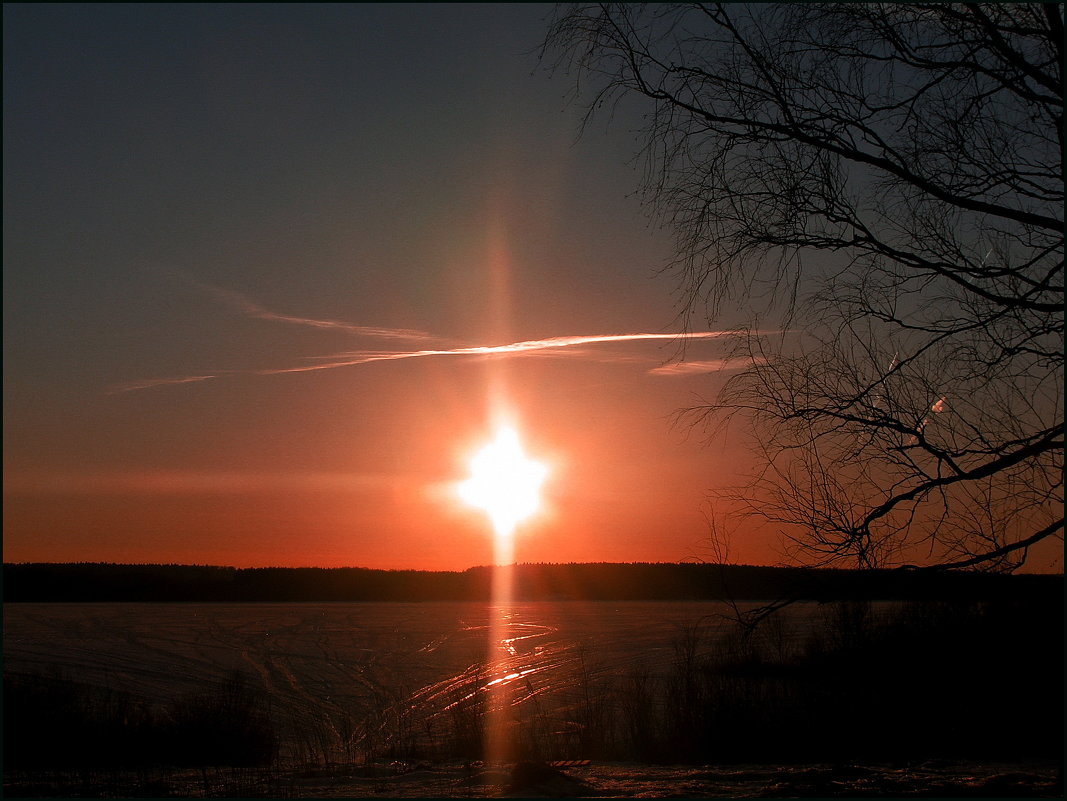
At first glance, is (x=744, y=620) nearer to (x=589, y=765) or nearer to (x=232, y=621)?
(x=589, y=765)

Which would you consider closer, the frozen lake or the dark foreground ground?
the dark foreground ground

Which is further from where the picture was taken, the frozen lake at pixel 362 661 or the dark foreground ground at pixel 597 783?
the frozen lake at pixel 362 661

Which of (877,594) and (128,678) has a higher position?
(877,594)

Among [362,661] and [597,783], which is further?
[362,661]

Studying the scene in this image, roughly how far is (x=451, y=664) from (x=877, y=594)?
23130 millimetres

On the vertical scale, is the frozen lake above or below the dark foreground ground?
below

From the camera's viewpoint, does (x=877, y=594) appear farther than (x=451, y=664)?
No

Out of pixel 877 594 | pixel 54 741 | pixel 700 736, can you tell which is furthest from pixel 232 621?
pixel 877 594

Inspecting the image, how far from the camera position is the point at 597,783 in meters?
8.30

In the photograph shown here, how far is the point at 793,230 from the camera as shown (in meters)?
6.11

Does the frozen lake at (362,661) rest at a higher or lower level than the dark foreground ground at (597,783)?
lower

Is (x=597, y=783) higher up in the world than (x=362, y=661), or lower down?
higher up

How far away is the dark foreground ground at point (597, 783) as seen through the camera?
276 inches

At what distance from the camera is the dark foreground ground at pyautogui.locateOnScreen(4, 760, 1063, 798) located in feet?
23.0
